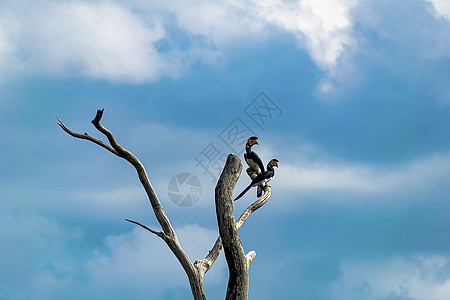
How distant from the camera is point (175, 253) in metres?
6.45

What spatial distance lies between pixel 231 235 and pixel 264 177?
6.57ft

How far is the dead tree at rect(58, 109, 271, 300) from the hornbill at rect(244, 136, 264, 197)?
74 cm

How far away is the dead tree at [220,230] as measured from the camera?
5832 millimetres

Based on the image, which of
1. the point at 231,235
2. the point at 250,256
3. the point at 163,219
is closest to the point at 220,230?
the point at 231,235

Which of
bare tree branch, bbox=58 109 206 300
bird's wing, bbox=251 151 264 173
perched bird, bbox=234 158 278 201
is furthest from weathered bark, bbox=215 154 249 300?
perched bird, bbox=234 158 278 201

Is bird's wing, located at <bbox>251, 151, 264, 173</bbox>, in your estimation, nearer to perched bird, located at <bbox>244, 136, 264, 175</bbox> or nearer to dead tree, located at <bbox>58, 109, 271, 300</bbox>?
perched bird, located at <bbox>244, 136, 264, 175</bbox>

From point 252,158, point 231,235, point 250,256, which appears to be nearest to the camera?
point 231,235

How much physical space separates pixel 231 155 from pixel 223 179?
1.25ft

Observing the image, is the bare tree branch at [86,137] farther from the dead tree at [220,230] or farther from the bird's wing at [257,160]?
the bird's wing at [257,160]

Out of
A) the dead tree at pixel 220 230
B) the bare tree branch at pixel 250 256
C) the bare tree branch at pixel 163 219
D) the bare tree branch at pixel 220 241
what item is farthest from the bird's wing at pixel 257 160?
the bare tree branch at pixel 163 219

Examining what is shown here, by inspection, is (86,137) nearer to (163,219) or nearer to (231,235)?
(163,219)

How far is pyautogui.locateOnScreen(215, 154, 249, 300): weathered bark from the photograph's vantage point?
581 cm

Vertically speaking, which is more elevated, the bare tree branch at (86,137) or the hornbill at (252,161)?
the hornbill at (252,161)

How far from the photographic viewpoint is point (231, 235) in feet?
19.1
